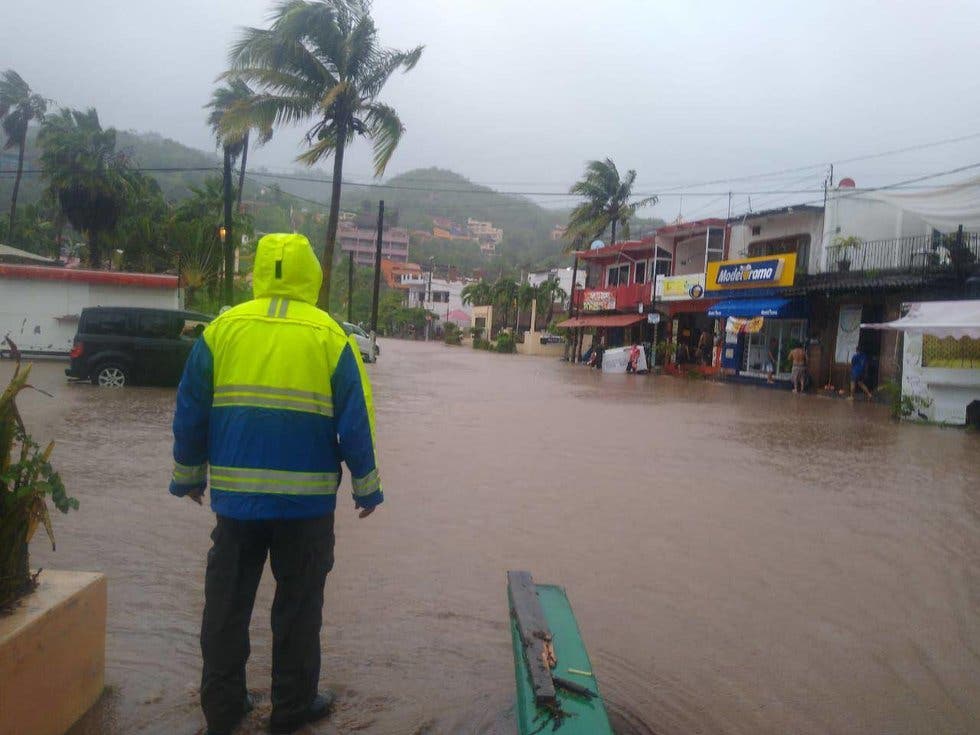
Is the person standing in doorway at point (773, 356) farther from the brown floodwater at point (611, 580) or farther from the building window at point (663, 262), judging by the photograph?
the brown floodwater at point (611, 580)

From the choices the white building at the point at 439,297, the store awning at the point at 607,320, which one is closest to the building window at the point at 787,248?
the store awning at the point at 607,320

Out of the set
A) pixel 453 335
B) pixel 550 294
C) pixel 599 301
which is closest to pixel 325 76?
pixel 599 301

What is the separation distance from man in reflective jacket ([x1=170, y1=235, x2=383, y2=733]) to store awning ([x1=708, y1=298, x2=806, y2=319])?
25.1 meters

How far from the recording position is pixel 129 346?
15227 mm

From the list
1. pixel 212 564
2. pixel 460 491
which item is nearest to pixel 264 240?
pixel 212 564

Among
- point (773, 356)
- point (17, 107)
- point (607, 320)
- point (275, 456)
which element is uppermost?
point (17, 107)

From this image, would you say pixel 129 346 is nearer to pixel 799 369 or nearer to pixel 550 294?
pixel 799 369

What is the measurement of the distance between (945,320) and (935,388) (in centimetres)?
189

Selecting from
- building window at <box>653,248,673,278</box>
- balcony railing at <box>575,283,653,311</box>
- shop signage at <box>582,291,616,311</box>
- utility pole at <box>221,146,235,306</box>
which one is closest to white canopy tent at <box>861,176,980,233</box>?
building window at <box>653,248,673,278</box>

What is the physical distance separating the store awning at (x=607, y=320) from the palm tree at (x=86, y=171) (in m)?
21.3

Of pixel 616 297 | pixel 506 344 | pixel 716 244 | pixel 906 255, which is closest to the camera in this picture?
pixel 906 255

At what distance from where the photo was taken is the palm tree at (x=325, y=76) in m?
20.0

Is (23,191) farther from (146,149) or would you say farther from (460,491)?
(460,491)

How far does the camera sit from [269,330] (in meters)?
2.97
